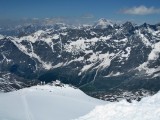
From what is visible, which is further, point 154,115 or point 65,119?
point 65,119

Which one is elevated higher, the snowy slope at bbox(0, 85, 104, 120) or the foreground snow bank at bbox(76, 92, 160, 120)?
the foreground snow bank at bbox(76, 92, 160, 120)

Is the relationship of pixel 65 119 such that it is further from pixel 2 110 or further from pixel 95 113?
pixel 95 113

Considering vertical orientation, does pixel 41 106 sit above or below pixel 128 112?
below

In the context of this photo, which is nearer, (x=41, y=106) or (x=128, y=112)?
(x=128, y=112)

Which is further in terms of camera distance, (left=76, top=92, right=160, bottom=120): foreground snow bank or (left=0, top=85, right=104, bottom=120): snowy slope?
(left=0, top=85, right=104, bottom=120): snowy slope

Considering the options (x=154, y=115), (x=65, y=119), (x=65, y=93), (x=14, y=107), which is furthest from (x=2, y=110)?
(x=154, y=115)
